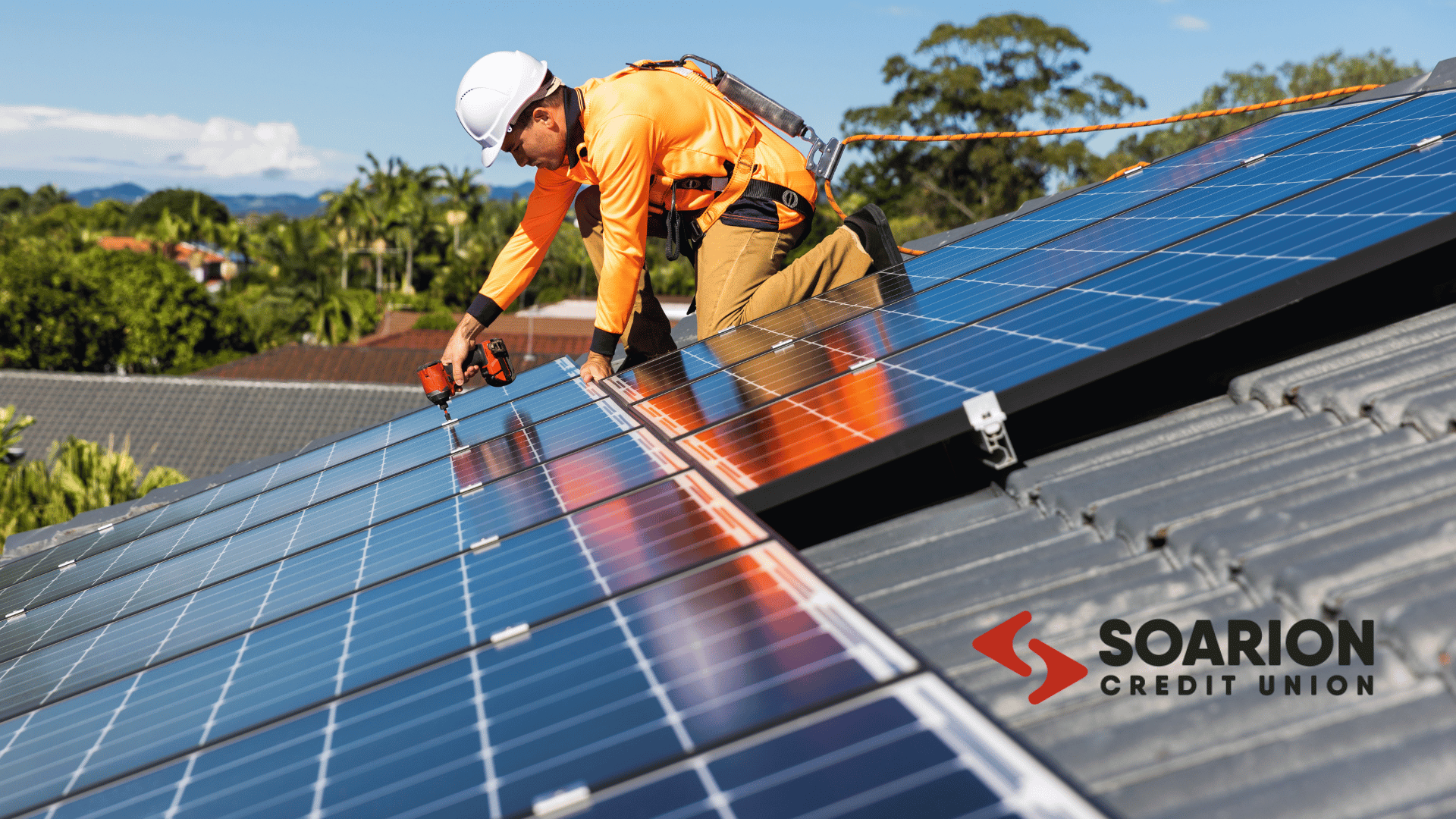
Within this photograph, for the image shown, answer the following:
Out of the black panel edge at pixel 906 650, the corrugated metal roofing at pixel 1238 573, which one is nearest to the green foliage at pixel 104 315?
the black panel edge at pixel 906 650

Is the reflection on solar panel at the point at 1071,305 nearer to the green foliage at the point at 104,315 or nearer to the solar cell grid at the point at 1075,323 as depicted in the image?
the solar cell grid at the point at 1075,323

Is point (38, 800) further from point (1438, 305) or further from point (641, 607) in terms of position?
point (1438, 305)

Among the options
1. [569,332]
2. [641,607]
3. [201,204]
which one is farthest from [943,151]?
[201,204]

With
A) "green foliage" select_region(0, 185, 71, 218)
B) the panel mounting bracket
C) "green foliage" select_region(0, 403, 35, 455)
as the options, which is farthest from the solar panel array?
"green foliage" select_region(0, 185, 71, 218)

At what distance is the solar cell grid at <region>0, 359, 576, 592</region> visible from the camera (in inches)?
264

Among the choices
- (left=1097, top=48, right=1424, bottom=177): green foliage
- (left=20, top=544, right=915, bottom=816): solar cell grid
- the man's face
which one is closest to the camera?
(left=20, top=544, right=915, bottom=816): solar cell grid

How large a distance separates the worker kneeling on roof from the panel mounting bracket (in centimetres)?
282

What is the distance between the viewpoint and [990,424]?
3.49 meters

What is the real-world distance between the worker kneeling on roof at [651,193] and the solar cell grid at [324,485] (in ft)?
1.36

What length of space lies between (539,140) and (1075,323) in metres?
3.39

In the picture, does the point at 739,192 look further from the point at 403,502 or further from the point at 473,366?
the point at 403,502

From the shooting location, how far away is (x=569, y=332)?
171 feet

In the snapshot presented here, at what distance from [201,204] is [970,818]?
175073mm

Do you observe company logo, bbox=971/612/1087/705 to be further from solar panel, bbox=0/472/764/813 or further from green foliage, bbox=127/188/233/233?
green foliage, bbox=127/188/233/233
